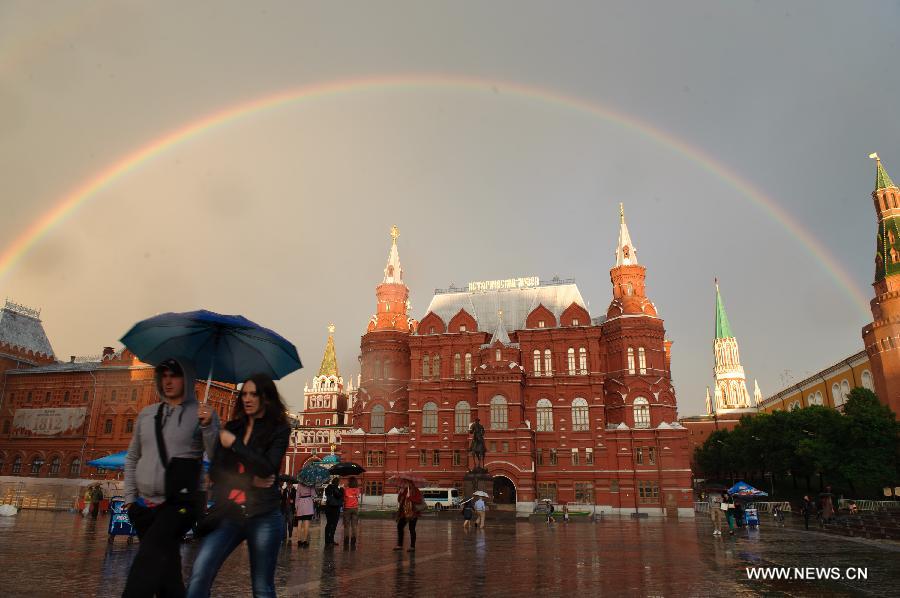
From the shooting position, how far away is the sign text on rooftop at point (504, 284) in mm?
64500

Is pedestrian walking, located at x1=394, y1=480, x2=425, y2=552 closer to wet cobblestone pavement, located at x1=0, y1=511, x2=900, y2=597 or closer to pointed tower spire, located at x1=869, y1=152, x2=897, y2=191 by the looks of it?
wet cobblestone pavement, located at x1=0, y1=511, x2=900, y2=597

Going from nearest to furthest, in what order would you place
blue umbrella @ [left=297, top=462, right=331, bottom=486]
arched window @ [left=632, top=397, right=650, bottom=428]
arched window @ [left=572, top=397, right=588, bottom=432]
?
blue umbrella @ [left=297, top=462, right=331, bottom=486]
arched window @ [left=632, top=397, right=650, bottom=428]
arched window @ [left=572, top=397, right=588, bottom=432]

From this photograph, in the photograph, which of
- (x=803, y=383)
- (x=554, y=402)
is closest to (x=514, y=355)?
(x=554, y=402)

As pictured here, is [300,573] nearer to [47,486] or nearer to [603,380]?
[603,380]

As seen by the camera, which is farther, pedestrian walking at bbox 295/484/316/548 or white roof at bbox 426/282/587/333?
white roof at bbox 426/282/587/333

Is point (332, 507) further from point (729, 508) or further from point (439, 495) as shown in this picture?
point (439, 495)

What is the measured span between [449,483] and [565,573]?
41818mm

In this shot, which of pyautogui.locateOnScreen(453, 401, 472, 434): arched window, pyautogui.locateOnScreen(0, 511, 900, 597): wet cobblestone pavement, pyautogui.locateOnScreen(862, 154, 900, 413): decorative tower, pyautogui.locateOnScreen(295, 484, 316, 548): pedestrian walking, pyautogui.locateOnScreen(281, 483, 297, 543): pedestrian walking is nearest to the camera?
pyautogui.locateOnScreen(0, 511, 900, 597): wet cobblestone pavement

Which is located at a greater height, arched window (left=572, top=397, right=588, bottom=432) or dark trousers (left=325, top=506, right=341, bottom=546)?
arched window (left=572, top=397, right=588, bottom=432)

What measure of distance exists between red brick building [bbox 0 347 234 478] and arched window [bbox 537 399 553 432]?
3114cm

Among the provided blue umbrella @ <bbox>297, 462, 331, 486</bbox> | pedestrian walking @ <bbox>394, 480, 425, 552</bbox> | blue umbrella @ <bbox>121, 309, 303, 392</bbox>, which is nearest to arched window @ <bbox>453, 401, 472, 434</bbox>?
blue umbrella @ <bbox>297, 462, 331, 486</bbox>

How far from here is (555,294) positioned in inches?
2441

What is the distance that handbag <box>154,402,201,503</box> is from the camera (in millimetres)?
5227

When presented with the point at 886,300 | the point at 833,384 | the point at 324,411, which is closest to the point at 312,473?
the point at 886,300
